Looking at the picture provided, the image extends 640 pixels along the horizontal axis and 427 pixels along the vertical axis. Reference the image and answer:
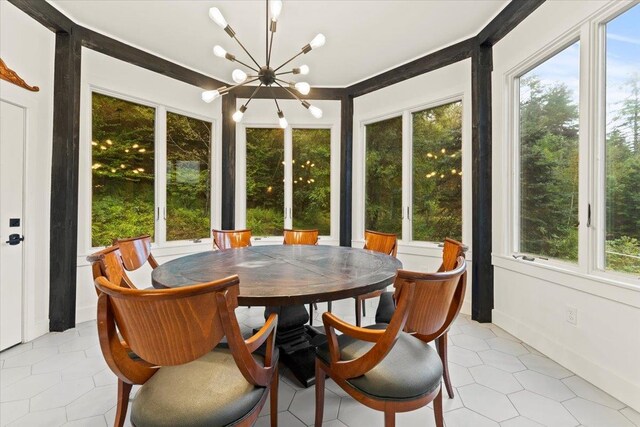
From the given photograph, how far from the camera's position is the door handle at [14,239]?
8.05 ft

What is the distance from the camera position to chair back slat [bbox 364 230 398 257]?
2811mm

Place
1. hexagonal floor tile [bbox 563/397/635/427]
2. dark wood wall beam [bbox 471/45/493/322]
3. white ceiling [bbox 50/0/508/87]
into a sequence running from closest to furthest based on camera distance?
hexagonal floor tile [bbox 563/397/635/427] → white ceiling [bbox 50/0/508/87] → dark wood wall beam [bbox 471/45/493/322]

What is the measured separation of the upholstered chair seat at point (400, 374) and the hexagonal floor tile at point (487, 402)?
2.37ft

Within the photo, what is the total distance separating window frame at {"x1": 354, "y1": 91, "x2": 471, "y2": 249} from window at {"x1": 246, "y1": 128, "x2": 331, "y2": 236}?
523 millimetres

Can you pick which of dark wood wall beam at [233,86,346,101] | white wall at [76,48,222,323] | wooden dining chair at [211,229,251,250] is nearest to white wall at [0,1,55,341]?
white wall at [76,48,222,323]

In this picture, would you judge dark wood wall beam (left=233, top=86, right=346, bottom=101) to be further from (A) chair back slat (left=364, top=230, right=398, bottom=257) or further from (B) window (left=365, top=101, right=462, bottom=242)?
(A) chair back slat (left=364, top=230, right=398, bottom=257)

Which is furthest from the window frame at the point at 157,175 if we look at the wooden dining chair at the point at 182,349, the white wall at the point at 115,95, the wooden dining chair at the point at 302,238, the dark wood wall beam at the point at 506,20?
the dark wood wall beam at the point at 506,20

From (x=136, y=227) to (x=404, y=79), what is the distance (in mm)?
3885

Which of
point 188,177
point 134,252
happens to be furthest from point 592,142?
point 188,177

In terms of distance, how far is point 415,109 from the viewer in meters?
3.78

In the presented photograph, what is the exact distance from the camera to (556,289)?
2.29m

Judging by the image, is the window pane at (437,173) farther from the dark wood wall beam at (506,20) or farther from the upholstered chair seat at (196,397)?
the upholstered chair seat at (196,397)

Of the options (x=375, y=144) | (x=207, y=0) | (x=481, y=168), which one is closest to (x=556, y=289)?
(x=481, y=168)

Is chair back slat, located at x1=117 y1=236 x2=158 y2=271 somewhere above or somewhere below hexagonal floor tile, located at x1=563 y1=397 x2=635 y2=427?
above
